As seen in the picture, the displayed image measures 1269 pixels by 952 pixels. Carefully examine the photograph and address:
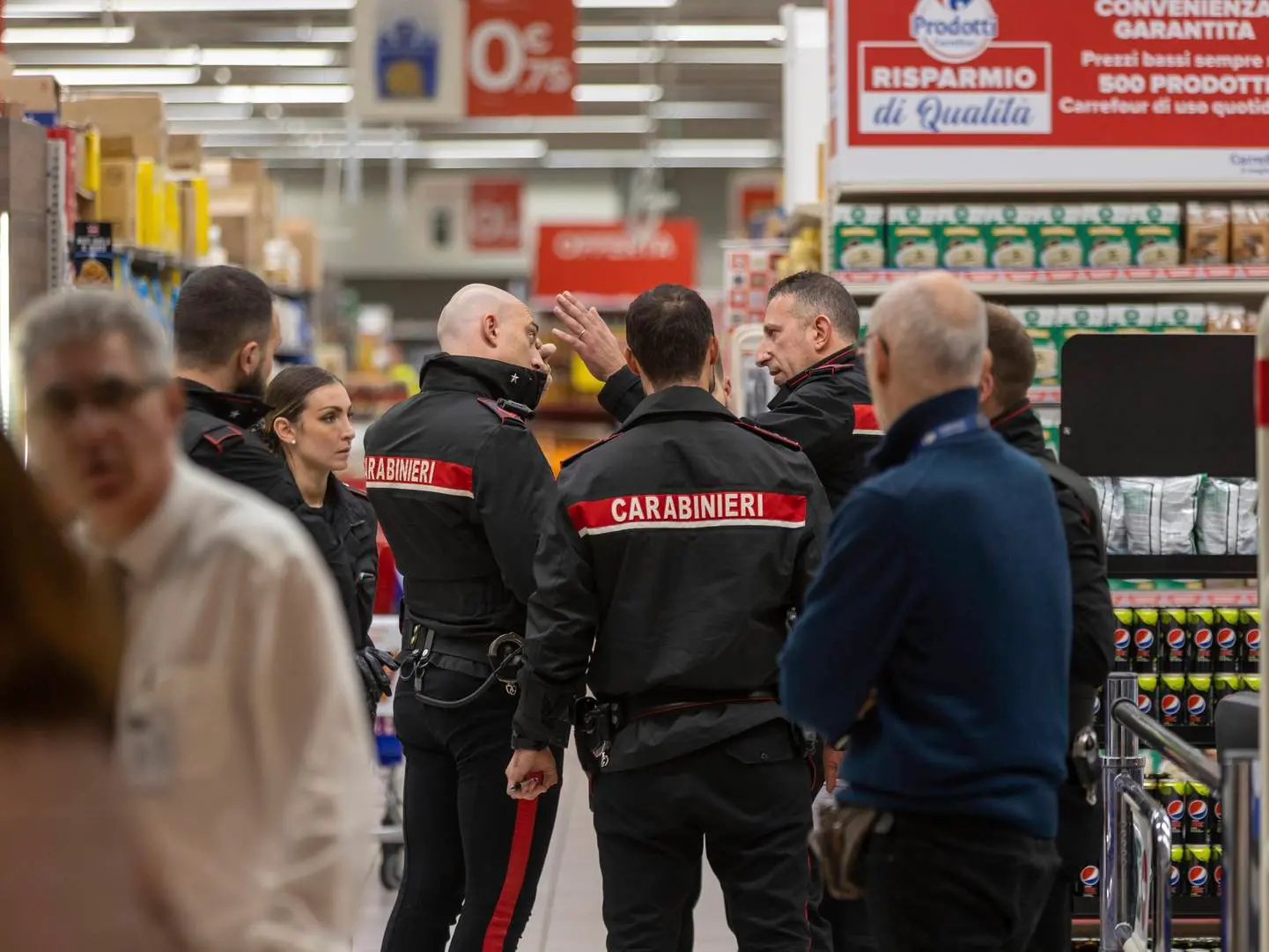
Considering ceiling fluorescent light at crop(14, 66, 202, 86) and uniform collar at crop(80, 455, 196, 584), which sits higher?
ceiling fluorescent light at crop(14, 66, 202, 86)

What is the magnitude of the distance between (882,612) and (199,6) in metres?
14.4

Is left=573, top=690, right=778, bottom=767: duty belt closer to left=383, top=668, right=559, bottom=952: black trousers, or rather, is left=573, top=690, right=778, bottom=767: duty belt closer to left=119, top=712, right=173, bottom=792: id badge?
left=383, top=668, right=559, bottom=952: black trousers

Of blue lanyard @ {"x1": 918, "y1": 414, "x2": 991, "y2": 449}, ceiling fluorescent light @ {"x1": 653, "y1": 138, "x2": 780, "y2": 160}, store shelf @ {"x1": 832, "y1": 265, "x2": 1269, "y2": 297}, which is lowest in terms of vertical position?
blue lanyard @ {"x1": 918, "y1": 414, "x2": 991, "y2": 449}

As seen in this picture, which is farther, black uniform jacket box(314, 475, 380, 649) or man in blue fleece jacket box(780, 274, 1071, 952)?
black uniform jacket box(314, 475, 380, 649)

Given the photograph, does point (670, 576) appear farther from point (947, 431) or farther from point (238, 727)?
point (238, 727)

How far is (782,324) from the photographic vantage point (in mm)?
4281

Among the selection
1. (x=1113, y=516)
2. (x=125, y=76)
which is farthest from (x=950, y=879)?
(x=125, y=76)

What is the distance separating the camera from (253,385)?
10.9ft

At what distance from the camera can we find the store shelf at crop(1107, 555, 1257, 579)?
422cm

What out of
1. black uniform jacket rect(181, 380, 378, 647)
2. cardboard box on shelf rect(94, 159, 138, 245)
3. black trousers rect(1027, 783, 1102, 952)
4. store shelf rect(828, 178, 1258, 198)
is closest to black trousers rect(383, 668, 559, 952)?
black uniform jacket rect(181, 380, 378, 647)

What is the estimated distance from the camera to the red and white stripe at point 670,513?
3.20 meters

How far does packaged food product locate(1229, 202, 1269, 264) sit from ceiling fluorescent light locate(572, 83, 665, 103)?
46.5ft

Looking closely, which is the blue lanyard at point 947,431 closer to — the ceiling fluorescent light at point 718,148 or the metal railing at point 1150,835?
the metal railing at point 1150,835

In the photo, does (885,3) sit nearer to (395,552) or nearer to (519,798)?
(395,552)
